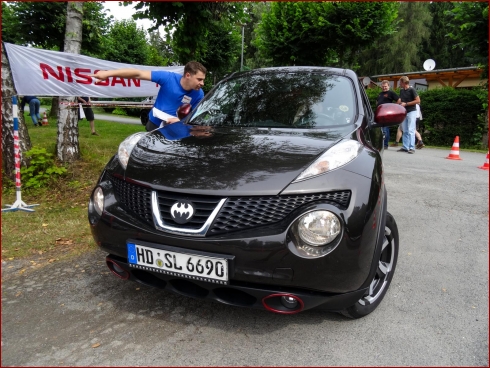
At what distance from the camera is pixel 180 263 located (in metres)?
1.95

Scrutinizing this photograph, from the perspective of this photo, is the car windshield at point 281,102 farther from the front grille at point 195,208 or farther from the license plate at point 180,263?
the license plate at point 180,263

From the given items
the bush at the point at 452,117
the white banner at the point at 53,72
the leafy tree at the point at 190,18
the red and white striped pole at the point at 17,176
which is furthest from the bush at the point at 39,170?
the bush at the point at 452,117

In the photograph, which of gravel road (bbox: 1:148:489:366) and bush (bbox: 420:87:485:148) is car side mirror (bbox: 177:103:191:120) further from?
bush (bbox: 420:87:485:148)

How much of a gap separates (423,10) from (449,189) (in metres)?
35.3

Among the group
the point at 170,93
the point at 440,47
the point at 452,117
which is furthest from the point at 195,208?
the point at 440,47

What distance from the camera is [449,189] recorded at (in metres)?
5.90

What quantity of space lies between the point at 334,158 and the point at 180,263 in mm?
1019

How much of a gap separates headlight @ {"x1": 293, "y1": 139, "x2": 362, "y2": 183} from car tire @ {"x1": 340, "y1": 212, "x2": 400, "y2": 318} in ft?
2.00

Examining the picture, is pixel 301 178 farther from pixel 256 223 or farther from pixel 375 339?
pixel 375 339

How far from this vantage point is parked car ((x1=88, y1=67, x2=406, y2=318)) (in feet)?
6.06

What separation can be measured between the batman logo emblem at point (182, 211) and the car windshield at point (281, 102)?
1.17m

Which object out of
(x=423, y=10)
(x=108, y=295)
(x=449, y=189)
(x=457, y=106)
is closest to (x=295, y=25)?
(x=457, y=106)

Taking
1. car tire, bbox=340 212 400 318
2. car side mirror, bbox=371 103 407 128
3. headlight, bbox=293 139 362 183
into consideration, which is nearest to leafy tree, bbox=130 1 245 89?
car side mirror, bbox=371 103 407 128

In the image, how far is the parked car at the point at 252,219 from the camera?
1.85 metres
